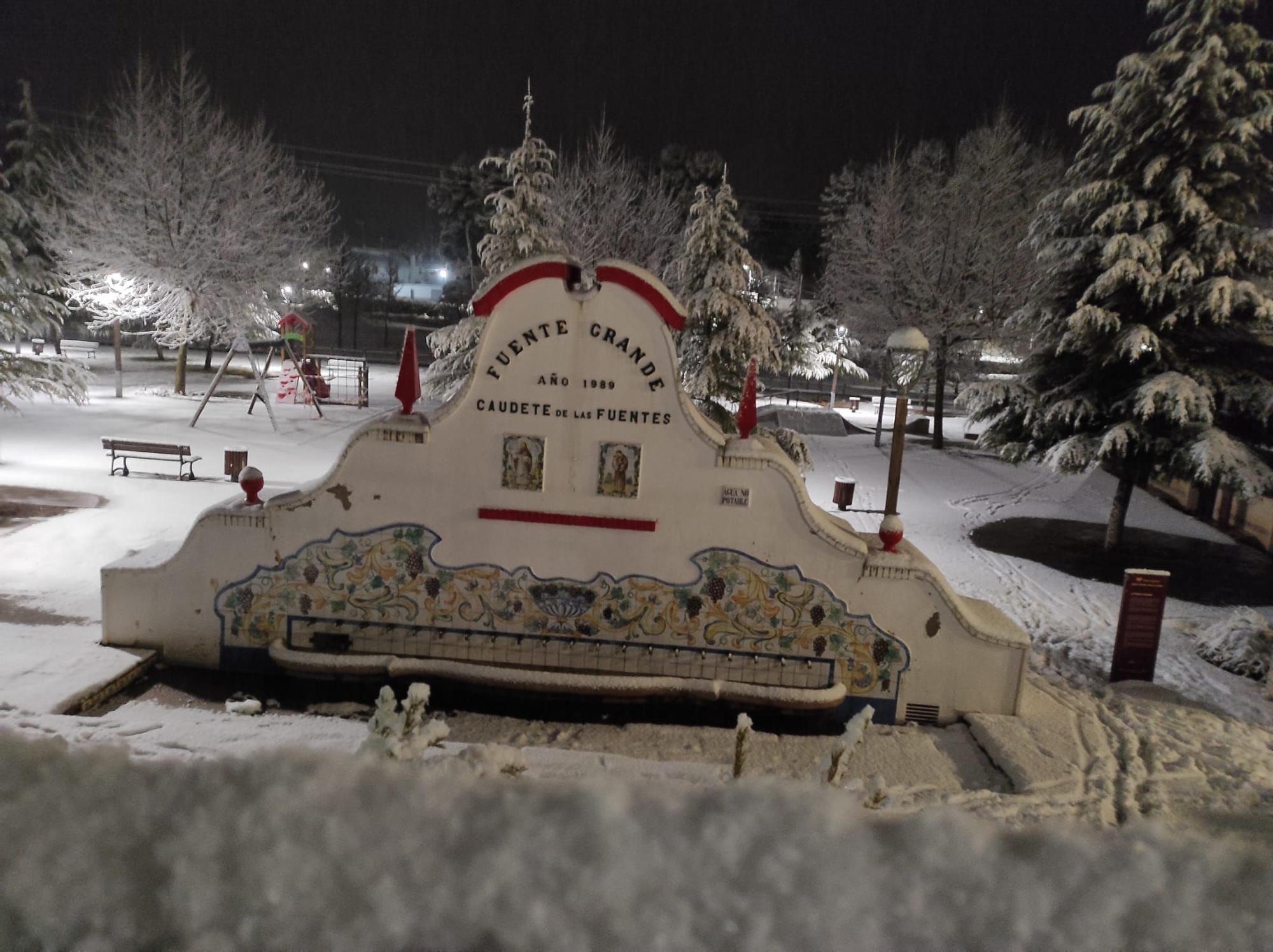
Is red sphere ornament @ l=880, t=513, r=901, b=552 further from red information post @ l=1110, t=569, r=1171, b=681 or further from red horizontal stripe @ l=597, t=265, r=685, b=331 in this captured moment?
red information post @ l=1110, t=569, r=1171, b=681

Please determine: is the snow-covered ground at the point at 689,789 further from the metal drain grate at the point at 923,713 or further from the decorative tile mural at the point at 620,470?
the decorative tile mural at the point at 620,470

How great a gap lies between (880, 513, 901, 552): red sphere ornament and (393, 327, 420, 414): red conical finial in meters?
4.63

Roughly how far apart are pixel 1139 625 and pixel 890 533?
3.86 m

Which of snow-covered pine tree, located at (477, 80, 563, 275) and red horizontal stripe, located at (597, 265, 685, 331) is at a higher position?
snow-covered pine tree, located at (477, 80, 563, 275)

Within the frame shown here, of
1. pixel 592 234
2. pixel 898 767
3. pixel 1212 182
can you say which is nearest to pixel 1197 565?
pixel 1212 182

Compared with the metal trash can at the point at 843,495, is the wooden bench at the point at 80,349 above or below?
above

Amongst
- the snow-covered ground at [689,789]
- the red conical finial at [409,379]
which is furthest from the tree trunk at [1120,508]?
the red conical finial at [409,379]

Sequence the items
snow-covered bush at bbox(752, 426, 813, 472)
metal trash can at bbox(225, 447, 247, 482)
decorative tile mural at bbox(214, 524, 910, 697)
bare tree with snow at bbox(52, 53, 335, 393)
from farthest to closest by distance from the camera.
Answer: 1. bare tree with snow at bbox(52, 53, 335, 393)
2. snow-covered bush at bbox(752, 426, 813, 472)
3. metal trash can at bbox(225, 447, 247, 482)
4. decorative tile mural at bbox(214, 524, 910, 697)

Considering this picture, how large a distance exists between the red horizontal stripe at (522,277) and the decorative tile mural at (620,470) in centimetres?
165

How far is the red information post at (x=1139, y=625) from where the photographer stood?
9.43 meters

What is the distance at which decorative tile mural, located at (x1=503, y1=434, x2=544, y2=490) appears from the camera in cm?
795

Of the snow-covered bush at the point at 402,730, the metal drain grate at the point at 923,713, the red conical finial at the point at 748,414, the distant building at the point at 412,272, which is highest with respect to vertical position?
the distant building at the point at 412,272

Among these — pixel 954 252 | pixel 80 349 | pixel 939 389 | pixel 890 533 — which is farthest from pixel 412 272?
pixel 890 533

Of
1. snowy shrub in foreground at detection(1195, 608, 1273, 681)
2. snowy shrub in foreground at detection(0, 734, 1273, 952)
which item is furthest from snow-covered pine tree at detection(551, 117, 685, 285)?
snowy shrub in foreground at detection(0, 734, 1273, 952)
